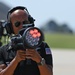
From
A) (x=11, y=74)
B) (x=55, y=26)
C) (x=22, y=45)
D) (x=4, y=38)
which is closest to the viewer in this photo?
(x=22, y=45)

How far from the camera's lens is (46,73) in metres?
4.57

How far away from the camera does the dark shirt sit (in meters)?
4.72

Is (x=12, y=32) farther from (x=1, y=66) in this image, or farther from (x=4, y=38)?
(x=4, y=38)

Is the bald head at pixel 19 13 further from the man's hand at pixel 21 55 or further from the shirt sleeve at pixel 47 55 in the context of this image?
the man's hand at pixel 21 55

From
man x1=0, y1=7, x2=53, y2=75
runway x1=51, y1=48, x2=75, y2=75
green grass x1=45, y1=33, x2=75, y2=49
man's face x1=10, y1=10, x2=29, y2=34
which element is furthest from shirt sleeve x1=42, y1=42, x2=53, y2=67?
green grass x1=45, y1=33, x2=75, y2=49

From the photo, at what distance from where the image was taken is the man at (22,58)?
172 inches

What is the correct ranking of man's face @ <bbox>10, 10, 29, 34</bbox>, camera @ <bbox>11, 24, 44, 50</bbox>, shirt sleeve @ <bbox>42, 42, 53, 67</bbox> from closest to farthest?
camera @ <bbox>11, 24, 44, 50</bbox> < man's face @ <bbox>10, 10, 29, 34</bbox> < shirt sleeve @ <bbox>42, 42, 53, 67</bbox>

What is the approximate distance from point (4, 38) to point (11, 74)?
2680 millimetres

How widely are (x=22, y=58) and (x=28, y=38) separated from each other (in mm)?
223

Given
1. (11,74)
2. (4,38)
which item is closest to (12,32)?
(11,74)

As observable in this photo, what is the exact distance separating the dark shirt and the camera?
0.28 m

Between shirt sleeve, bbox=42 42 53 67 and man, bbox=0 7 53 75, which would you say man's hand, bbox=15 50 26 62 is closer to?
man, bbox=0 7 53 75

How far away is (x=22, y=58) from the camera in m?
4.35

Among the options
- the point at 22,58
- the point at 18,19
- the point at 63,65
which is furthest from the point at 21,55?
the point at 63,65
